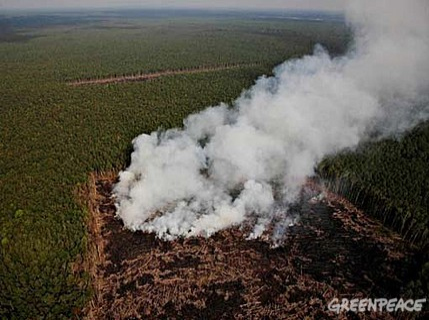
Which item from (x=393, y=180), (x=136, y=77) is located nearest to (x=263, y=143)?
(x=393, y=180)

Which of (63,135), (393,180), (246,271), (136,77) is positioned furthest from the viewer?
(136,77)

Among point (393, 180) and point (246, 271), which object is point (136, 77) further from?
point (246, 271)

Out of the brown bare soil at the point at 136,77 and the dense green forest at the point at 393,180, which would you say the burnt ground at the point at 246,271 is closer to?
the dense green forest at the point at 393,180

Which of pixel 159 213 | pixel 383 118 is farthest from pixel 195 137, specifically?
pixel 383 118

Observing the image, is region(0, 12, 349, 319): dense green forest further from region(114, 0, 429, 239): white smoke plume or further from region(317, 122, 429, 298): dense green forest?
region(317, 122, 429, 298): dense green forest

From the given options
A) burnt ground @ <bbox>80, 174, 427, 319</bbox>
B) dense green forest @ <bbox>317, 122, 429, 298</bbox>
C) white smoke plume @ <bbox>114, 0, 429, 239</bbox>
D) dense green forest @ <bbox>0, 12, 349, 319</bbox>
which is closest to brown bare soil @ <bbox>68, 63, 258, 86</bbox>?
dense green forest @ <bbox>0, 12, 349, 319</bbox>

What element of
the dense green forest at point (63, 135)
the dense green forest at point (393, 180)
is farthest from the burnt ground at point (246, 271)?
the dense green forest at point (63, 135)

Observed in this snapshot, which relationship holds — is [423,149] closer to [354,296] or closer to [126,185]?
[354,296]

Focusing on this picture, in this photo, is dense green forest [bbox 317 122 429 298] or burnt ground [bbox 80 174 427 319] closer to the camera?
burnt ground [bbox 80 174 427 319]
